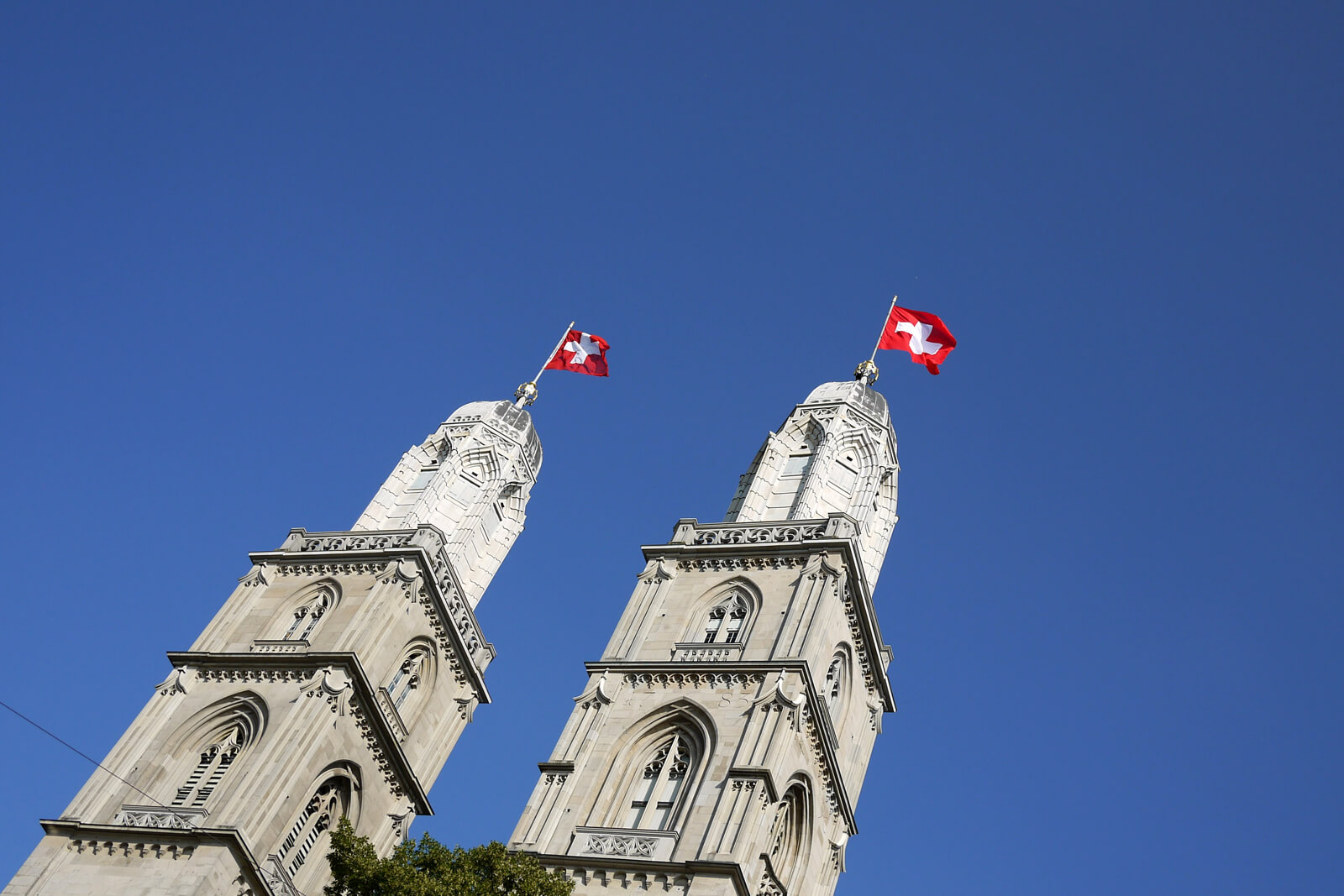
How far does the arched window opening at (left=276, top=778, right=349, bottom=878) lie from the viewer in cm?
4772

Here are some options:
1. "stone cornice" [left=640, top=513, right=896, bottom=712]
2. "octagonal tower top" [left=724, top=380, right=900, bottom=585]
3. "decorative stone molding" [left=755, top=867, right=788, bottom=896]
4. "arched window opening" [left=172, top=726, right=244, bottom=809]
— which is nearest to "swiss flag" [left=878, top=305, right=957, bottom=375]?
"octagonal tower top" [left=724, top=380, right=900, bottom=585]

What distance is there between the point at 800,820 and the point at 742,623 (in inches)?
252

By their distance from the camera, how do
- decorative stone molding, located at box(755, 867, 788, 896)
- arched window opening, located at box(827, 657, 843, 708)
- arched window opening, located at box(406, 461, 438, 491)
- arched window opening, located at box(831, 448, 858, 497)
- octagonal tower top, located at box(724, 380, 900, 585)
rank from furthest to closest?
arched window opening, located at box(406, 461, 438, 491) < arched window opening, located at box(831, 448, 858, 497) < octagonal tower top, located at box(724, 380, 900, 585) < arched window opening, located at box(827, 657, 843, 708) < decorative stone molding, located at box(755, 867, 788, 896)

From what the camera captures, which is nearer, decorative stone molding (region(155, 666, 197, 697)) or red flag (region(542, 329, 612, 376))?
decorative stone molding (region(155, 666, 197, 697))

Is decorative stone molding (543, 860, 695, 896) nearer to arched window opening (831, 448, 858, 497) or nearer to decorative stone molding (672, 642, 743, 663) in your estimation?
decorative stone molding (672, 642, 743, 663)

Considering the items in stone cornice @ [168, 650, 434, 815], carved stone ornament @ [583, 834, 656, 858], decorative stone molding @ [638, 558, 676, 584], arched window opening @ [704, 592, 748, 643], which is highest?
decorative stone molding @ [638, 558, 676, 584]

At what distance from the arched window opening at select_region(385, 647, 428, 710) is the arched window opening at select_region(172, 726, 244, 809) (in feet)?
18.0

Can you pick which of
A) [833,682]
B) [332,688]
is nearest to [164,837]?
[332,688]

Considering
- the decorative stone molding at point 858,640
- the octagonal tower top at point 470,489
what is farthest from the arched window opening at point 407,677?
the decorative stone molding at point 858,640

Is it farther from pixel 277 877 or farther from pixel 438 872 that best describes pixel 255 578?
pixel 438 872

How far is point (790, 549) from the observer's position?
51500 mm

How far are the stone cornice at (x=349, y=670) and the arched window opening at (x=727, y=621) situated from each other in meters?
10.8

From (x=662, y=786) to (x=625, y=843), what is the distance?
2754 mm

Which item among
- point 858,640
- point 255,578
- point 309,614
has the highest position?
point 858,640
